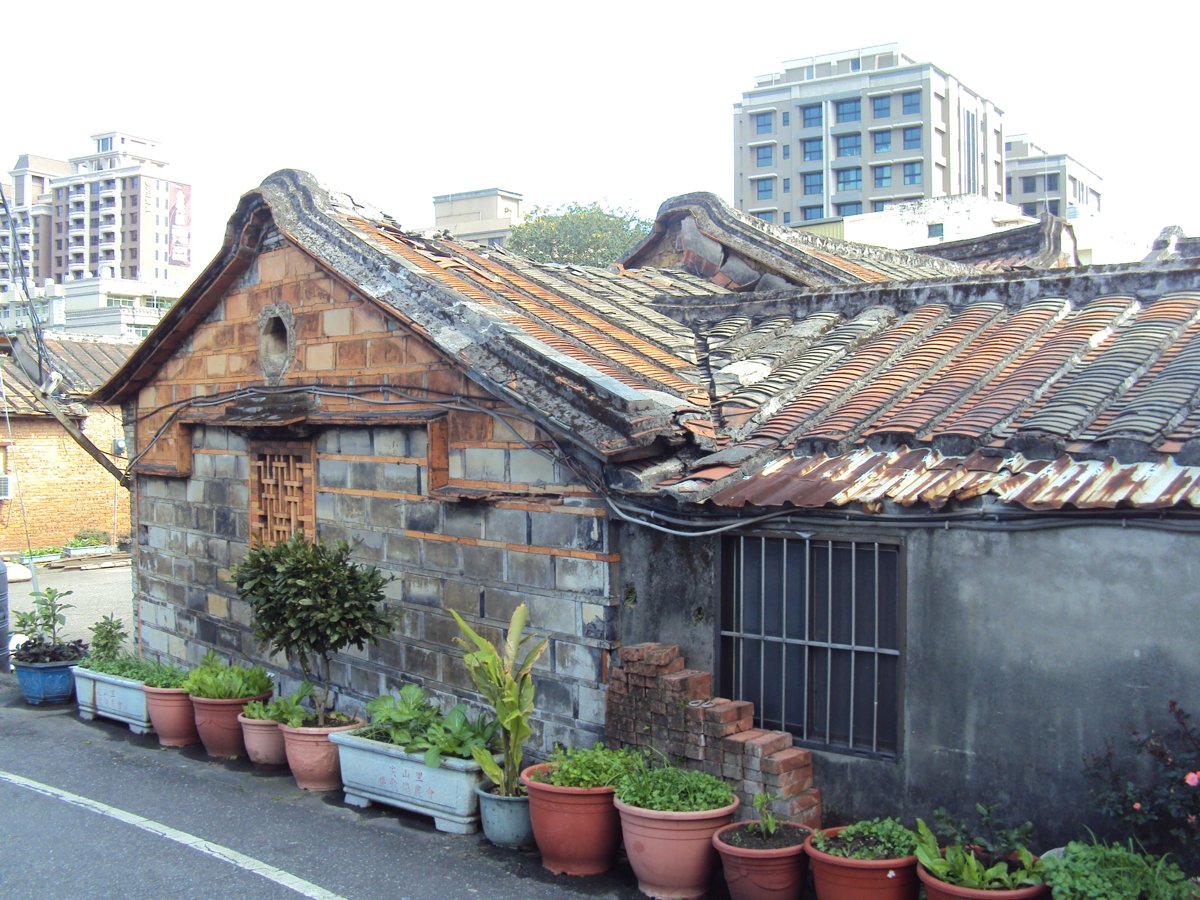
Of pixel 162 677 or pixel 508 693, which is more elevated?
pixel 508 693

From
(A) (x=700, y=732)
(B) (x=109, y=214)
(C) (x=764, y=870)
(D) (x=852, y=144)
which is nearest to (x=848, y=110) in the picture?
(D) (x=852, y=144)

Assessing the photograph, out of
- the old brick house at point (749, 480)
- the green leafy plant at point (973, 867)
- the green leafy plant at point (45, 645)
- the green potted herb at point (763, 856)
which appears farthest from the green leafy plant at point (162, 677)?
the green leafy plant at point (973, 867)

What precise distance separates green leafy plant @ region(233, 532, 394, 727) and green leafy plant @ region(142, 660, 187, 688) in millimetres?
2071

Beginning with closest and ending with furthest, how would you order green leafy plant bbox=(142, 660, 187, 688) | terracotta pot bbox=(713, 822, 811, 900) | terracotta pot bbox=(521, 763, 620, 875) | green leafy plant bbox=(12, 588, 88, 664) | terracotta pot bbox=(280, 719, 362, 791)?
terracotta pot bbox=(713, 822, 811, 900), terracotta pot bbox=(521, 763, 620, 875), terracotta pot bbox=(280, 719, 362, 791), green leafy plant bbox=(142, 660, 187, 688), green leafy plant bbox=(12, 588, 88, 664)

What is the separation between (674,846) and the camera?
6.59 meters

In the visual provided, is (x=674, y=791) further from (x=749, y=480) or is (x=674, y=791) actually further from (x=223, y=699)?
(x=223, y=699)

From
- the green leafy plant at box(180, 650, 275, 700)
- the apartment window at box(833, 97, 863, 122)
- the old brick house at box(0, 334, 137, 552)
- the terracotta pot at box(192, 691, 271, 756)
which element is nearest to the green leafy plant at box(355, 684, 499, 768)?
the terracotta pot at box(192, 691, 271, 756)

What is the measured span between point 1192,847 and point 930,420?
2.80 m

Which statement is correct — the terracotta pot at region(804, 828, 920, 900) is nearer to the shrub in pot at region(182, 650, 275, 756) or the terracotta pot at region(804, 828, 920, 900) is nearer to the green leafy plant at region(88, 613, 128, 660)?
the shrub in pot at region(182, 650, 275, 756)

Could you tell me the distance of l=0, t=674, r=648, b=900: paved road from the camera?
7.09m

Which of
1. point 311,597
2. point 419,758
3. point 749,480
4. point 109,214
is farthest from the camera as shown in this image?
point 109,214

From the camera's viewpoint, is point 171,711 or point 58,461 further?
point 58,461

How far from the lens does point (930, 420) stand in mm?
7230

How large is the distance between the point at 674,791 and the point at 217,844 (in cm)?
329
